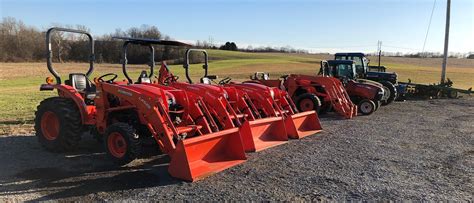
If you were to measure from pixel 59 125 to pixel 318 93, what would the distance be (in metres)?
8.25

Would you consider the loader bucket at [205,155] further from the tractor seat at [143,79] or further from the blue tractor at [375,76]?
the blue tractor at [375,76]

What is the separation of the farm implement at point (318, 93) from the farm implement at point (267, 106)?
2661 millimetres

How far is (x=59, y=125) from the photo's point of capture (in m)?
6.94

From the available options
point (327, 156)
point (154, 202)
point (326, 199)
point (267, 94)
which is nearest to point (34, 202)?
point (154, 202)

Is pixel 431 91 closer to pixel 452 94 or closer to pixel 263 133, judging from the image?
pixel 452 94

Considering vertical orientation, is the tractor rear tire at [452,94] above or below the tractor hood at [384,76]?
below

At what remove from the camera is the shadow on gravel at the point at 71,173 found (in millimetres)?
5105

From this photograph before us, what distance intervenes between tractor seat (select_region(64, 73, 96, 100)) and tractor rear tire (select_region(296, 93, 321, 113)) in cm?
691

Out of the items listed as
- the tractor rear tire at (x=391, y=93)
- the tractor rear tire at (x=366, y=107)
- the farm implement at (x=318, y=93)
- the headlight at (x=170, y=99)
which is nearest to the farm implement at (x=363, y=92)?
the tractor rear tire at (x=366, y=107)

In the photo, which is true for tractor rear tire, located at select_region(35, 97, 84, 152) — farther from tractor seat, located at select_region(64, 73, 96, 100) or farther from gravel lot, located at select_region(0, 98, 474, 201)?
tractor seat, located at select_region(64, 73, 96, 100)

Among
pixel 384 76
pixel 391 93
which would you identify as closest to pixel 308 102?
pixel 391 93

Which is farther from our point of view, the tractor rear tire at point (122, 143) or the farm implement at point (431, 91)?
the farm implement at point (431, 91)

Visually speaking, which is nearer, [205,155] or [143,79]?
[205,155]

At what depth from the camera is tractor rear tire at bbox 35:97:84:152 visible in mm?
6852
